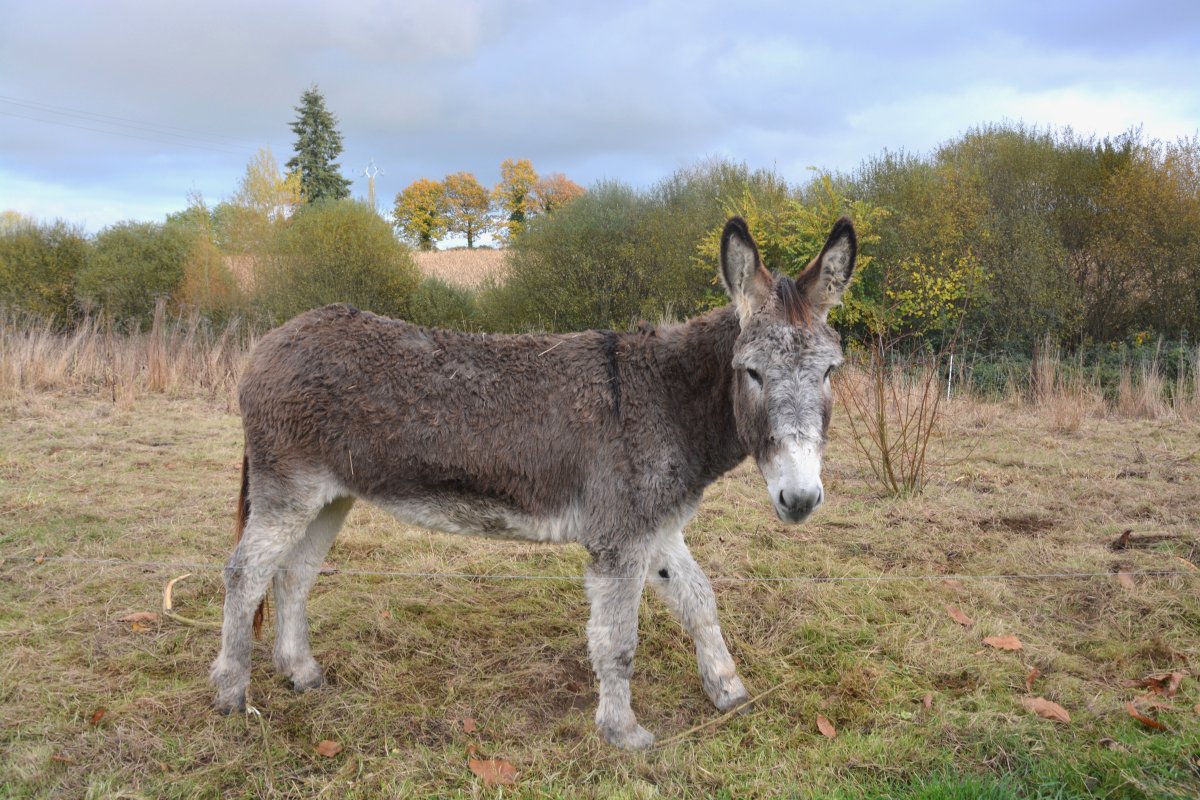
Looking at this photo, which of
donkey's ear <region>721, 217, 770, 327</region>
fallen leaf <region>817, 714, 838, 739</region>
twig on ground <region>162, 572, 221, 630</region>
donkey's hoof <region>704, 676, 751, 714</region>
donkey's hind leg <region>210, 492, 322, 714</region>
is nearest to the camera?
donkey's ear <region>721, 217, 770, 327</region>

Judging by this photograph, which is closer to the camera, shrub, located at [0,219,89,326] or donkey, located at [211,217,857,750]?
donkey, located at [211,217,857,750]

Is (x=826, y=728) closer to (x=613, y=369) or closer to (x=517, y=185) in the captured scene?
(x=613, y=369)

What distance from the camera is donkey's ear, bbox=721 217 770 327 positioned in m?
3.33

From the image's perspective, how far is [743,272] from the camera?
3404mm

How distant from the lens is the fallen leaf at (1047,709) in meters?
3.54

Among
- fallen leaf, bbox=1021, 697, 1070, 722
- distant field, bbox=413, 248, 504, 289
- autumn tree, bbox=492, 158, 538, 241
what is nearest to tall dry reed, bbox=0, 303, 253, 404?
distant field, bbox=413, 248, 504, 289

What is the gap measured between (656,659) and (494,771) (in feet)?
4.42

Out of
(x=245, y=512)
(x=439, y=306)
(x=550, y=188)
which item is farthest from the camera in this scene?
(x=550, y=188)

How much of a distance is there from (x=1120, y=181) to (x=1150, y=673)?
21239 mm

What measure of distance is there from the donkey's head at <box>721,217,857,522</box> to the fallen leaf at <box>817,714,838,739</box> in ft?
4.16

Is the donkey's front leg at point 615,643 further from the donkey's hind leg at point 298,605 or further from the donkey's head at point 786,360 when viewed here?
the donkey's hind leg at point 298,605

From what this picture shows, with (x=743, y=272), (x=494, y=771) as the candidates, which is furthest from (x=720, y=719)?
(x=743, y=272)

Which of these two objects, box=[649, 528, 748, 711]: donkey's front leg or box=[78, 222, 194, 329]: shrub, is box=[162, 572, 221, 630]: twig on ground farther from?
box=[78, 222, 194, 329]: shrub

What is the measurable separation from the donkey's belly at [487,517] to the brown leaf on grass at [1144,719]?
2.67m
